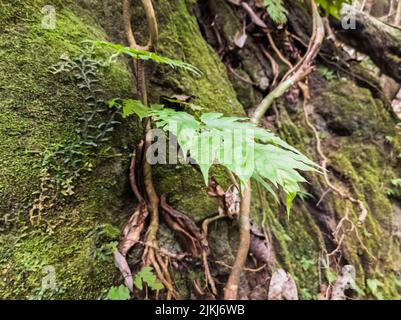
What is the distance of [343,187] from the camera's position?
2693 millimetres

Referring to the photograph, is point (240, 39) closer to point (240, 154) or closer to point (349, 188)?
point (349, 188)

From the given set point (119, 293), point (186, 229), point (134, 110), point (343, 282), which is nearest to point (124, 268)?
point (119, 293)

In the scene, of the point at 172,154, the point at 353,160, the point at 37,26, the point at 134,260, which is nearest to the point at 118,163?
the point at 172,154

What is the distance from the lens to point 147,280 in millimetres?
1174

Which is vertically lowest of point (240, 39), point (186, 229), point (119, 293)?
point (119, 293)

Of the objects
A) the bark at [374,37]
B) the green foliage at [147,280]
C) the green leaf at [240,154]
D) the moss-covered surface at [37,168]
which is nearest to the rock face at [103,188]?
the moss-covered surface at [37,168]

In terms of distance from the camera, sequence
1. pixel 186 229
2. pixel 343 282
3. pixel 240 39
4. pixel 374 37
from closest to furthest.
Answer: pixel 186 229
pixel 343 282
pixel 240 39
pixel 374 37

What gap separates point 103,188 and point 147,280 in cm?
44

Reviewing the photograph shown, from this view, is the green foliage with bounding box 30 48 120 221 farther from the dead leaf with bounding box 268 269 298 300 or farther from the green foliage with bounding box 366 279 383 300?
the green foliage with bounding box 366 279 383 300

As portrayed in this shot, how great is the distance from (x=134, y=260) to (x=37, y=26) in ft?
3.72

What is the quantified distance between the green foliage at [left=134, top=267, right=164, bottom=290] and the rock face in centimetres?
11

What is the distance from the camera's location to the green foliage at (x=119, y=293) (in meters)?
1.11

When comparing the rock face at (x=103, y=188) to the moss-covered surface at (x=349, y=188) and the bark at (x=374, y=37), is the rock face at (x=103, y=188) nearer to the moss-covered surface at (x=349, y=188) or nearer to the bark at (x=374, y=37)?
the moss-covered surface at (x=349, y=188)
